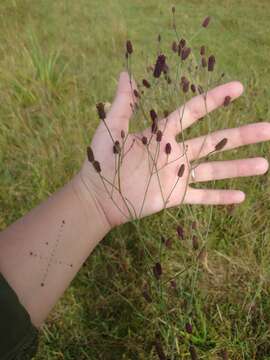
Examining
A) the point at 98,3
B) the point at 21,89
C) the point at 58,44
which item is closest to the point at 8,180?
the point at 21,89

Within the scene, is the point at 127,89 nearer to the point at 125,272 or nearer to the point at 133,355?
the point at 125,272

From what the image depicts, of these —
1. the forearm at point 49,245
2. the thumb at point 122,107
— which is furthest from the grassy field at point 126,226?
the thumb at point 122,107

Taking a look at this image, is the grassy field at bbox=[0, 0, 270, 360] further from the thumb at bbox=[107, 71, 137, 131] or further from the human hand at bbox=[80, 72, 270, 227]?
the thumb at bbox=[107, 71, 137, 131]

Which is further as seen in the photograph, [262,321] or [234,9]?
[234,9]

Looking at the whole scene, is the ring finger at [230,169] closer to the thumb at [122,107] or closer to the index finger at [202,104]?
the index finger at [202,104]

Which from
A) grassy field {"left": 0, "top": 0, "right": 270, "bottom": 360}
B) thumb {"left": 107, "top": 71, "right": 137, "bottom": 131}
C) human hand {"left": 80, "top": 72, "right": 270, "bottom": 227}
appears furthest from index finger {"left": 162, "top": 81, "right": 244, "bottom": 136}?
grassy field {"left": 0, "top": 0, "right": 270, "bottom": 360}
